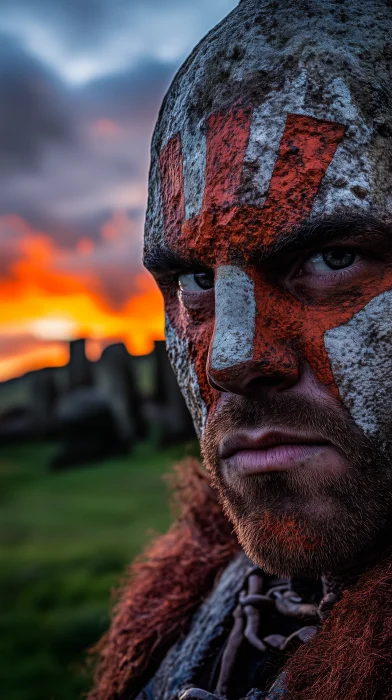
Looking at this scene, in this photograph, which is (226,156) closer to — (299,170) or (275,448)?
(299,170)

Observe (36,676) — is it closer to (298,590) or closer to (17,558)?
(17,558)

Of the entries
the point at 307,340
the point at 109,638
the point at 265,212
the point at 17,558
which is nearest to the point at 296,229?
the point at 265,212

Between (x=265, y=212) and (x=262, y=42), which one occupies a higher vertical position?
(x=262, y=42)

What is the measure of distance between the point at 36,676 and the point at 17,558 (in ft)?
6.40

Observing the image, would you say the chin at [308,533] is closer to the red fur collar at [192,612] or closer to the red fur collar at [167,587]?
the red fur collar at [192,612]

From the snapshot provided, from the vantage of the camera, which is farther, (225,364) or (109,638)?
(109,638)

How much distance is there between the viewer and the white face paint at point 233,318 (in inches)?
54.8

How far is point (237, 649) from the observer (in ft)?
5.40

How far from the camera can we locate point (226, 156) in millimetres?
1470

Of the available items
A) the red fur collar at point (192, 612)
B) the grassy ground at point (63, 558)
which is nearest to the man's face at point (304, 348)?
the red fur collar at point (192, 612)

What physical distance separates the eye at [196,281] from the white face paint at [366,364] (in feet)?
1.14

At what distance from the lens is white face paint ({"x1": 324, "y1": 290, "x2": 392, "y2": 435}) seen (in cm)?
138

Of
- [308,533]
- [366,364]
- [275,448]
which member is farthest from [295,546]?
[366,364]

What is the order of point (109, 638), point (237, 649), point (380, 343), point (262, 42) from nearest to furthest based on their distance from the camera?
1. point (380, 343)
2. point (262, 42)
3. point (237, 649)
4. point (109, 638)
